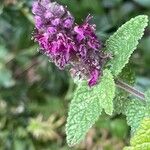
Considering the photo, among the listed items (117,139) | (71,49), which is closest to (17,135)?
(117,139)

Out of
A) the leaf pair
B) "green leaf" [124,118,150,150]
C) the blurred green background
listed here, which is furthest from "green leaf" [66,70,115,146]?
the blurred green background

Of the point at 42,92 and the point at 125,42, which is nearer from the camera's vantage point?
the point at 125,42

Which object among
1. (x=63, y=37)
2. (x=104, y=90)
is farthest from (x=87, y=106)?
(x=63, y=37)

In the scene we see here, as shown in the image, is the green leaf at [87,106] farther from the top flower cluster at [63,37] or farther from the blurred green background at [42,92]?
the blurred green background at [42,92]

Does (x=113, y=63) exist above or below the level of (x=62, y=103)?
above

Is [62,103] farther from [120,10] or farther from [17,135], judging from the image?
[120,10]

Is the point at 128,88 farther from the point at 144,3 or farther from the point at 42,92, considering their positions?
the point at 42,92
